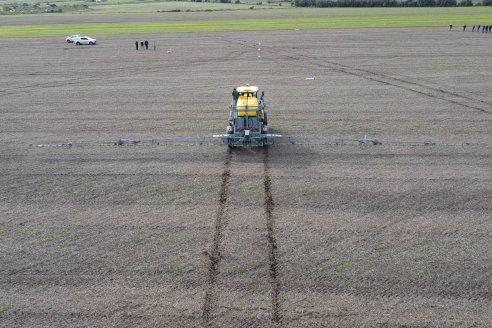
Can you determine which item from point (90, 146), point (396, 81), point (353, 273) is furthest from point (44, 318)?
point (396, 81)

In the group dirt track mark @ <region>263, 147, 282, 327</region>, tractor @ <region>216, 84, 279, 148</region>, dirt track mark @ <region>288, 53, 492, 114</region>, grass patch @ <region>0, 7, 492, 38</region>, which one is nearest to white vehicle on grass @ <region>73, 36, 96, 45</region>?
grass patch @ <region>0, 7, 492, 38</region>

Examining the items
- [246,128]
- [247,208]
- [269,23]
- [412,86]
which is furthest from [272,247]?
[269,23]

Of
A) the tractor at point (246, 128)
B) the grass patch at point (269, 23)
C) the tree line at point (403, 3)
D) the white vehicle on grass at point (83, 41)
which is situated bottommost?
the tractor at point (246, 128)

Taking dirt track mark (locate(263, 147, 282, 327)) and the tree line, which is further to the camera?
Answer: the tree line

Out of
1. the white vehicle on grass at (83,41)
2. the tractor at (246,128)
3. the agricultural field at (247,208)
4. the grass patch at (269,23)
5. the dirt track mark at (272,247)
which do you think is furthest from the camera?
the grass patch at (269,23)

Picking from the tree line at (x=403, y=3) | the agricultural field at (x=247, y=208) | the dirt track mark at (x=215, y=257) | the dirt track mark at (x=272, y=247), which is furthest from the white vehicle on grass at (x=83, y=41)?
the tree line at (x=403, y=3)

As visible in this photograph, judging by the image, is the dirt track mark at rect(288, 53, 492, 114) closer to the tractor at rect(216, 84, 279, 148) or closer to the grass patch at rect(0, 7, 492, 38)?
the tractor at rect(216, 84, 279, 148)

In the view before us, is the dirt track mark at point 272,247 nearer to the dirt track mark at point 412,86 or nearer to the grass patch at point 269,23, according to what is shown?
the dirt track mark at point 412,86
